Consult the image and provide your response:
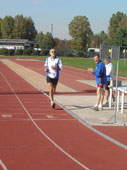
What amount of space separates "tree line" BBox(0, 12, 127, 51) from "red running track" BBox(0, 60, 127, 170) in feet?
288

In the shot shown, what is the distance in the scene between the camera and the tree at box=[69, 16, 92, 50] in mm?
114188

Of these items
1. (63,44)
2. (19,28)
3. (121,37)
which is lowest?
(63,44)

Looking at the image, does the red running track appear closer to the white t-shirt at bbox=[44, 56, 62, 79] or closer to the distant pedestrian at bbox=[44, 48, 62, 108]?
the distant pedestrian at bbox=[44, 48, 62, 108]

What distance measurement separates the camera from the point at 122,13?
409 ft

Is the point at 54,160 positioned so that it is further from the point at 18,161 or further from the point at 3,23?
the point at 3,23

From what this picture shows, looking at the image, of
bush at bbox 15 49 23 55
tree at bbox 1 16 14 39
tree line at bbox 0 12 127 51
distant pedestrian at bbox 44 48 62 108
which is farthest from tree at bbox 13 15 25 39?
distant pedestrian at bbox 44 48 62 108

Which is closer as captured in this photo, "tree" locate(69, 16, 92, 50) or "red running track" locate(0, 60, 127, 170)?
"red running track" locate(0, 60, 127, 170)

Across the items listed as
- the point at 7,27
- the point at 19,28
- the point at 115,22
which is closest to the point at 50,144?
the point at 115,22

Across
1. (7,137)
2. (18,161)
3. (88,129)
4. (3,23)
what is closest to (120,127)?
(88,129)

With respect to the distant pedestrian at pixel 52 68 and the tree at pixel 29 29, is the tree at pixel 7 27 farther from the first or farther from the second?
the distant pedestrian at pixel 52 68

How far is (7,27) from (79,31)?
104ft

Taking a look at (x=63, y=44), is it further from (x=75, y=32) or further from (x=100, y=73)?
(x=100, y=73)

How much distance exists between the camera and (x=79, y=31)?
4496 inches

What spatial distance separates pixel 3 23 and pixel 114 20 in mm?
39061
